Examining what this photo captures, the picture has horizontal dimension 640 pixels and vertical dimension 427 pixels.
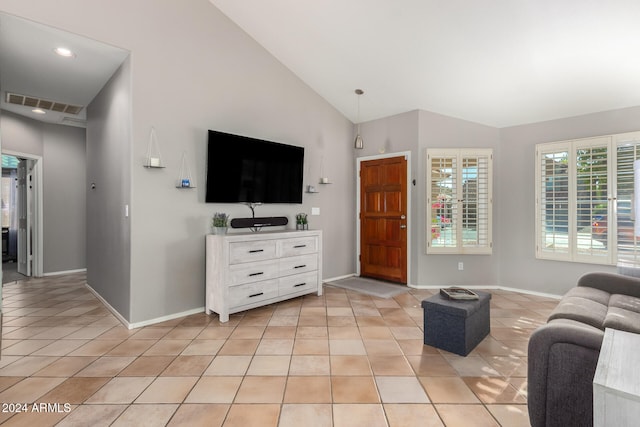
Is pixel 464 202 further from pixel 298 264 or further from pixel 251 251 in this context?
pixel 251 251

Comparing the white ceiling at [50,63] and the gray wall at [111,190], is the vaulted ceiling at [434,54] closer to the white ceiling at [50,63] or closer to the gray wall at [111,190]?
the white ceiling at [50,63]

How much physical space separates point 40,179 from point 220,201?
153 inches

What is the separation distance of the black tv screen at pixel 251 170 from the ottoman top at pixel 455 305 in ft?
7.70

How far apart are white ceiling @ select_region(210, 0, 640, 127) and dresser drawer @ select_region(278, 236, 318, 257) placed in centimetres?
226

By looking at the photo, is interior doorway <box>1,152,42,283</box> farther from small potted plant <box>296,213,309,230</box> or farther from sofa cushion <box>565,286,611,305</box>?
sofa cushion <box>565,286,611,305</box>

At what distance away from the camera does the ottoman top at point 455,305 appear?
240cm

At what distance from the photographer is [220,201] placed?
3.49 meters

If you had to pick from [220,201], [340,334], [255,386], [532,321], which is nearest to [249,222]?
[220,201]

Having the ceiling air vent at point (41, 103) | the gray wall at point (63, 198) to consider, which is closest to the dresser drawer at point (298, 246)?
the ceiling air vent at point (41, 103)

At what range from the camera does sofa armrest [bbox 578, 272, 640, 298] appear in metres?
2.32

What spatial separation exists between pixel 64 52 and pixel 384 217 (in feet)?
14.3

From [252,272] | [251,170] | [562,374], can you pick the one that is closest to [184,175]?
[251,170]

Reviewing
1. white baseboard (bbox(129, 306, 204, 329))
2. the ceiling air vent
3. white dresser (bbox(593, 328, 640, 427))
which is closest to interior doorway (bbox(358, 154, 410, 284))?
white baseboard (bbox(129, 306, 204, 329))

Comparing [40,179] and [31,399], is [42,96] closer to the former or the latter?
[40,179]
